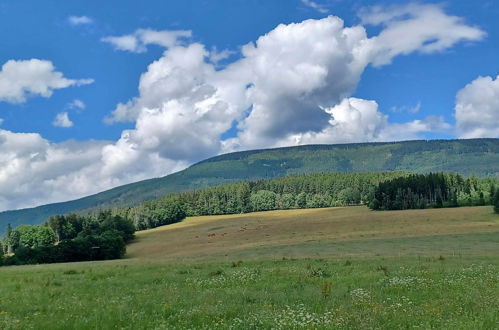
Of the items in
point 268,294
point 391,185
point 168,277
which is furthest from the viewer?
point 391,185

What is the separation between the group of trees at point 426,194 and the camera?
15925 centimetres

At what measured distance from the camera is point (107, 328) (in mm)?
12875

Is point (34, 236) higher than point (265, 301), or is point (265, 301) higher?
point (265, 301)

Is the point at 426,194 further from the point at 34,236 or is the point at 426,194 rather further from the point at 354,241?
the point at 34,236

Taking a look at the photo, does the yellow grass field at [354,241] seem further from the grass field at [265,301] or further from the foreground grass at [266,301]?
the foreground grass at [266,301]

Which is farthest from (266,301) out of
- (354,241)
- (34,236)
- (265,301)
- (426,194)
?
(426,194)

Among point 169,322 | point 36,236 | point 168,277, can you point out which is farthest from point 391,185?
point 169,322

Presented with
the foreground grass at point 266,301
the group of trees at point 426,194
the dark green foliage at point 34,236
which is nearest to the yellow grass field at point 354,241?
the foreground grass at point 266,301

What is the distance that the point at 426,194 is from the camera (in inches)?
6875

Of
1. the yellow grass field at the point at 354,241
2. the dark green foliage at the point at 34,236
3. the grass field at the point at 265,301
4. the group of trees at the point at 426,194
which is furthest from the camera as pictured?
the group of trees at the point at 426,194

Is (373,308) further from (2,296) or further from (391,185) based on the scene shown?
(391,185)

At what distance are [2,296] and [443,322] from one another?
1967 centimetres

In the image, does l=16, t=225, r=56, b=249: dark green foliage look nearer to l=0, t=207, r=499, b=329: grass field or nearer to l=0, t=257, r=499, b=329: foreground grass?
l=0, t=207, r=499, b=329: grass field

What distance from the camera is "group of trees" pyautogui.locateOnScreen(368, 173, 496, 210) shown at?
159m
